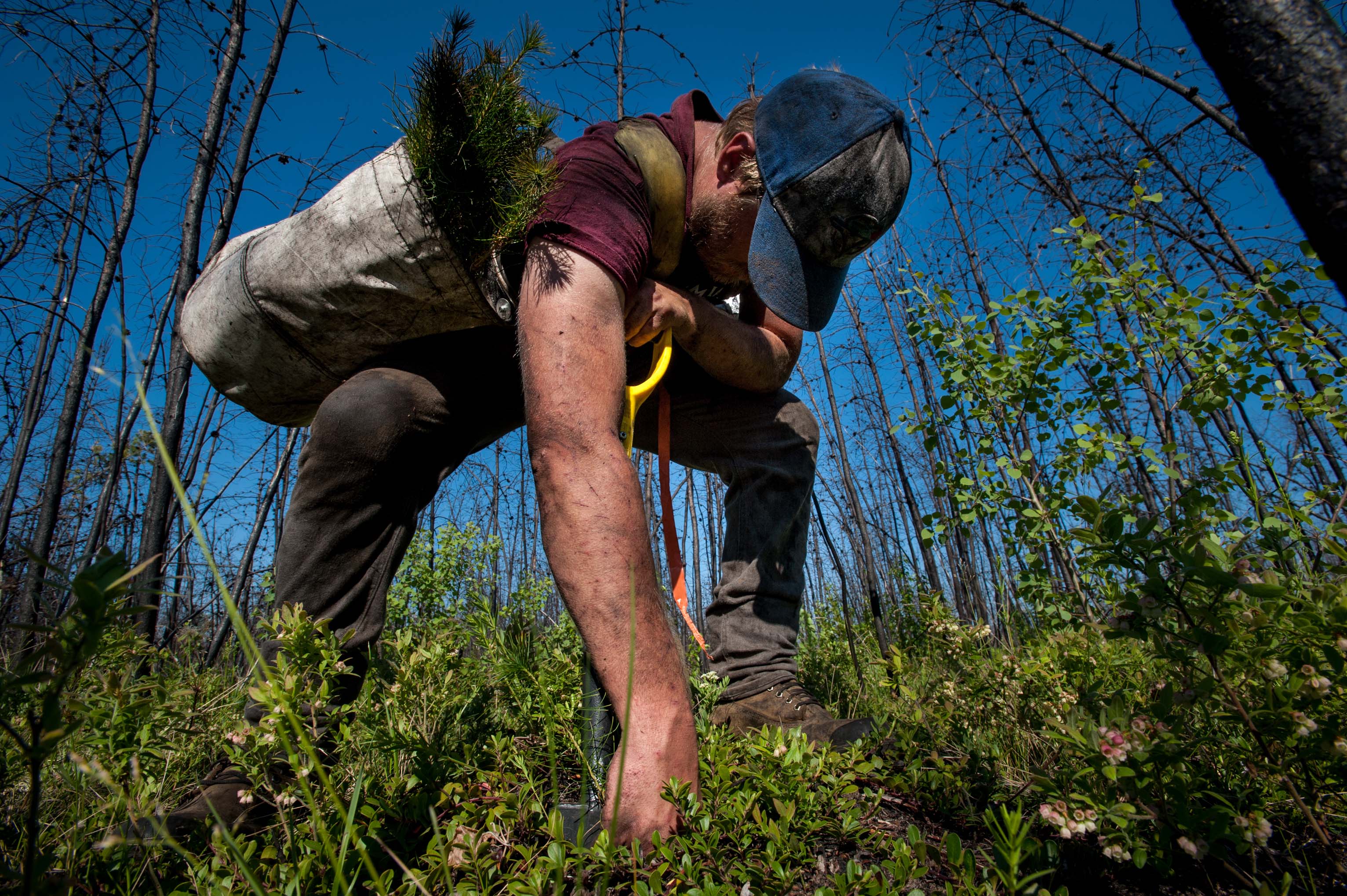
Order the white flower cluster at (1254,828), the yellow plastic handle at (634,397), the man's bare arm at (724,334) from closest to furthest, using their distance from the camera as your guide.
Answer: the white flower cluster at (1254,828) < the yellow plastic handle at (634,397) < the man's bare arm at (724,334)

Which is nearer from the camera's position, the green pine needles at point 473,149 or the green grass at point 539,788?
the green grass at point 539,788

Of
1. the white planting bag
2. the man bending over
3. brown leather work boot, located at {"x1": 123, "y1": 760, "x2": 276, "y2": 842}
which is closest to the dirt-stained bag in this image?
the white planting bag

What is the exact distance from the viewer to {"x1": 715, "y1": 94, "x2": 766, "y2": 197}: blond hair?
82.8 inches

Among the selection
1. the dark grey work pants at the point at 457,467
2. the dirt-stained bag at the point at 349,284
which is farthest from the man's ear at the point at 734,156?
the dark grey work pants at the point at 457,467

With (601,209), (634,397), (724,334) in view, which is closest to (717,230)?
(724,334)

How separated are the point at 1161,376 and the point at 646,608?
377cm

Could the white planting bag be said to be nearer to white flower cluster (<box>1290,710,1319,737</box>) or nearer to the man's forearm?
the man's forearm

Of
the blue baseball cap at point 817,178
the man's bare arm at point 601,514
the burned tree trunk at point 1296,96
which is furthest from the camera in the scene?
the blue baseball cap at point 817,178

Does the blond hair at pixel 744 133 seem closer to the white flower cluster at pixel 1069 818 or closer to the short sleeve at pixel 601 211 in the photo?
the short sleeve at pixel 601 211

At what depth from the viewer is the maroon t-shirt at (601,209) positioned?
5.22 ft

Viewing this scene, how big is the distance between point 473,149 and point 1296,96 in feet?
4.91

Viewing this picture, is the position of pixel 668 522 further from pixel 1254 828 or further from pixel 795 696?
pixel 1254 828

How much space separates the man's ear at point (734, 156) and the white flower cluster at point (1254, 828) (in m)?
1.92

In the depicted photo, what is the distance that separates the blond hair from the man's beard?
37mm
